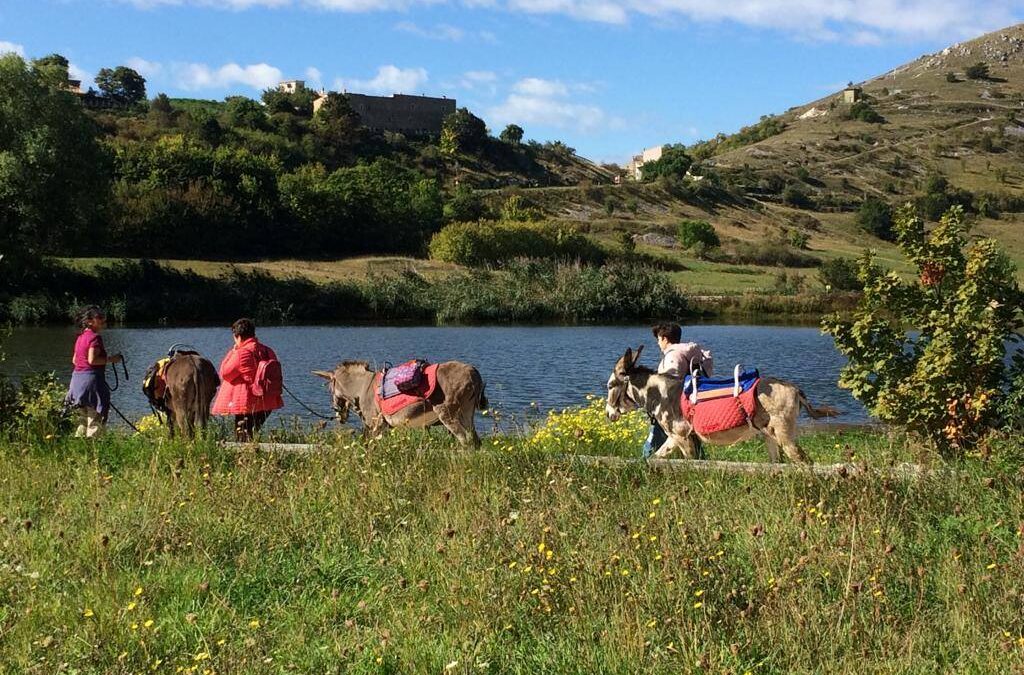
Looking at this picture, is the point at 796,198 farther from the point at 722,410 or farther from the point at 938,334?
the point at 722,410

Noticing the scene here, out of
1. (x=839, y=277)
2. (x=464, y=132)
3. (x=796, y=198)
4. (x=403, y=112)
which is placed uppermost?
(x=403, y=112)

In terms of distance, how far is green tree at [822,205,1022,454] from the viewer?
1018 cm

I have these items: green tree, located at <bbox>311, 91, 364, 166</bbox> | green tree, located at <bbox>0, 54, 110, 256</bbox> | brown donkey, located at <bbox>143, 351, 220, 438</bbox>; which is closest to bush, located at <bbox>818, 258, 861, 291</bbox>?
green tree, located at <bbox>0, 54, 110, 256</bbox>

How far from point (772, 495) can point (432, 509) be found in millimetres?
2664

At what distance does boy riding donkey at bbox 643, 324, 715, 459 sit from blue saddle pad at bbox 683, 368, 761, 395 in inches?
11.2

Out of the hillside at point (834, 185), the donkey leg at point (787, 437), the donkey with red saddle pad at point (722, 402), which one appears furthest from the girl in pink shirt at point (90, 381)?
the hillside at point (834, 185)

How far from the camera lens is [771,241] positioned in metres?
92.5

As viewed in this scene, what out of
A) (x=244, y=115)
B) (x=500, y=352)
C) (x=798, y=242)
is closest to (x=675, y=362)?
(x=500, y=352)

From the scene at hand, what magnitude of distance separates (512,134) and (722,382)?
14826cm

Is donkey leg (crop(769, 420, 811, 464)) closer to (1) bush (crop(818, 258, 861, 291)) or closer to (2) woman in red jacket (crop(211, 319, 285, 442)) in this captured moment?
(2) woman in red jacket (crop(211, 319, 285, 442))

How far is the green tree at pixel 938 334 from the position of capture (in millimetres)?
10180

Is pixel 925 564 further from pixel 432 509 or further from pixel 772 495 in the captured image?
pixel 432 509

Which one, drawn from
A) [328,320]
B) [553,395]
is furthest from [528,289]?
[553,395]

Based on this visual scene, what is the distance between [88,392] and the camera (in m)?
12.4
